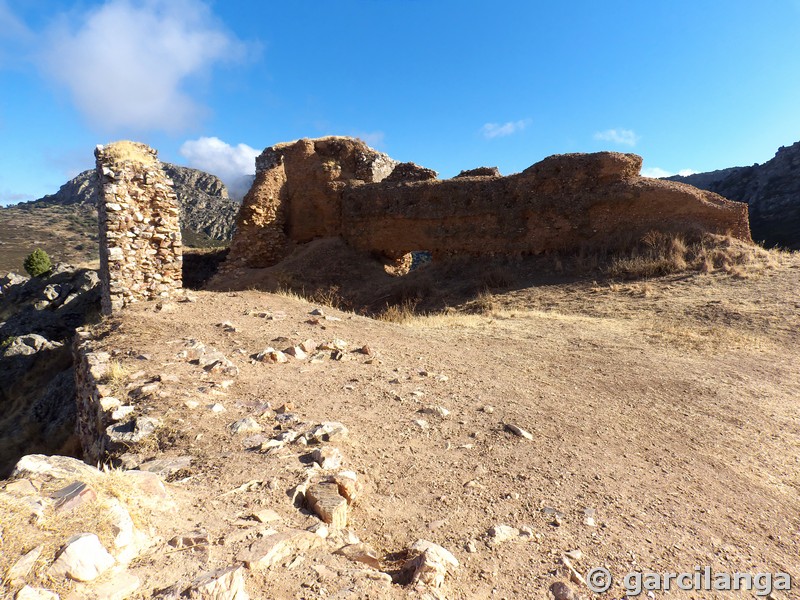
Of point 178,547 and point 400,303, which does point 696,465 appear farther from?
point 400,303

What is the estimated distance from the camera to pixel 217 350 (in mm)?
5207

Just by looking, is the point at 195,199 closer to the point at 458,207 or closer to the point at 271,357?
the point at 458,207

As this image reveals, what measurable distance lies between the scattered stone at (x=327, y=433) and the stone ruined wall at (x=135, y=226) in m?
5.53

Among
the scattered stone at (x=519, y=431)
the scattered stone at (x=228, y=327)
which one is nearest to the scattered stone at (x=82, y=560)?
the scattered stone at (x=519, y=431)

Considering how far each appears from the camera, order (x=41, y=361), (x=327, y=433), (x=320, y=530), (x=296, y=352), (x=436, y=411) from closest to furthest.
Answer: (x=320, y=530)
(x=327, y=433)
(x=436, y=411)
(x=296, y=352)
(x=41, y=361)

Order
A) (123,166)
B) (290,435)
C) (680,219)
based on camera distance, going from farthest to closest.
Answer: (680,219) < (123,166) < (290,435)

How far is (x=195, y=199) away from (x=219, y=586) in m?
81.5

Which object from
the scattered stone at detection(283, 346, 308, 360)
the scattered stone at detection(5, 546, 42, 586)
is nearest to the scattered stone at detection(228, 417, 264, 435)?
the scattered stone at detection(5, 546, 42, 586)

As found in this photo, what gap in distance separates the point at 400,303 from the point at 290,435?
930 cm

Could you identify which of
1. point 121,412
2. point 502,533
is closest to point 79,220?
point 121,412

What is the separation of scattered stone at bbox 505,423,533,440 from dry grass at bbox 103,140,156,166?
7.28 metres

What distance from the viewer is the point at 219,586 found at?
5.27ft

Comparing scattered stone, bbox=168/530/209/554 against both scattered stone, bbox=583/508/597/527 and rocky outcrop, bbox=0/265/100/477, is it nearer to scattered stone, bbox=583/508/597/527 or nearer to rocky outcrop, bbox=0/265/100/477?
scattered stone, bbox=583/508/597/527

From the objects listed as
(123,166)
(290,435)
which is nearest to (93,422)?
(290,435)
